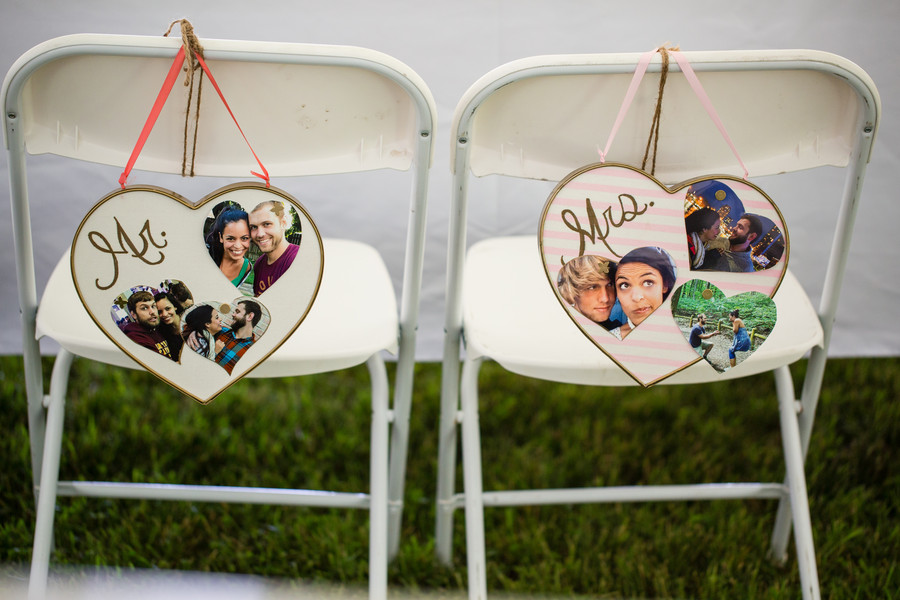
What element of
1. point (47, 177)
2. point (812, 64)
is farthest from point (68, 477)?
point (812, 64)

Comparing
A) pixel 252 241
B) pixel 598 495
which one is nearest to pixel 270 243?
pixel 252 241

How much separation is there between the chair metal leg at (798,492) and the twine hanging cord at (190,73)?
31.5 inches

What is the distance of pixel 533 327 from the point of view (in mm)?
934

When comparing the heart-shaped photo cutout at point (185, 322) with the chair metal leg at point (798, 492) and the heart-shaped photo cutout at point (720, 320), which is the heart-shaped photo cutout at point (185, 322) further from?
the chair metal leg at point (798, 492)

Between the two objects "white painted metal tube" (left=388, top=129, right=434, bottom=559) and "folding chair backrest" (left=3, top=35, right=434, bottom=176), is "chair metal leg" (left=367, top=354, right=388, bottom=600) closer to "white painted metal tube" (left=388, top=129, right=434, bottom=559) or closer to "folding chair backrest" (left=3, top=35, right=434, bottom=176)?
"white painted metal tube" (left=388, top=129, right=434, bottom=559)

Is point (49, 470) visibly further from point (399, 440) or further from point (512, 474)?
point (512, 474)

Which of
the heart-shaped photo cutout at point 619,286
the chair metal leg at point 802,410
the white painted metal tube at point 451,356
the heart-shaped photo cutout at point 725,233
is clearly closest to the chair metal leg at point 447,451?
the white painted metal tube at point 451,356

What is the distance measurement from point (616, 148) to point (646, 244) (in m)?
0.11

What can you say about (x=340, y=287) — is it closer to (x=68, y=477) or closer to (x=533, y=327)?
(x=533, y=327)

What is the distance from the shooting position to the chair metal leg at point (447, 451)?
992 millimetres

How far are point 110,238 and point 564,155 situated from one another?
18.2 inches

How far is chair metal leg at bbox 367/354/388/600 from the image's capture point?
924mm

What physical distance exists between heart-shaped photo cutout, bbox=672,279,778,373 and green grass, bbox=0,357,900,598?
1.62ft

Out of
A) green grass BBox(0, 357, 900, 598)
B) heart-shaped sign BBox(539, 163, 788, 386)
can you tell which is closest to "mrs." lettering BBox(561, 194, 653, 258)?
heart-shaped sign BBox(539, 163, 788, 386)
